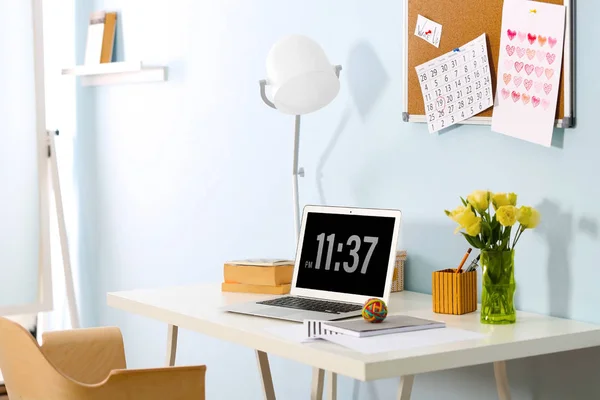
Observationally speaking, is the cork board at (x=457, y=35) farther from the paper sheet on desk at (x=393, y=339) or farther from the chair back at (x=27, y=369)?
the chair back at (x=27, y=369)

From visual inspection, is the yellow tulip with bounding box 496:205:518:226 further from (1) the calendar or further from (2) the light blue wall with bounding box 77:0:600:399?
(1) the calendar

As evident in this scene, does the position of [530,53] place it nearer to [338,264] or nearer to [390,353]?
[338,264]

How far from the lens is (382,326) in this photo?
183 centimetres

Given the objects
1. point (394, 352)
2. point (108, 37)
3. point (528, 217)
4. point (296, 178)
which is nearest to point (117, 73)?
point (108, 37)

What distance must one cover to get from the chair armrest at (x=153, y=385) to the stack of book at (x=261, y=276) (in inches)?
17.0

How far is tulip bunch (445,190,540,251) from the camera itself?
1.94 meters

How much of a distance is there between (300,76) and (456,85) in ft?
1.36

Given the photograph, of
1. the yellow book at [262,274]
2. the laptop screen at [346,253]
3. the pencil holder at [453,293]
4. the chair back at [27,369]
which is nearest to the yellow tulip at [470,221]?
the pencil holder at [453,293]

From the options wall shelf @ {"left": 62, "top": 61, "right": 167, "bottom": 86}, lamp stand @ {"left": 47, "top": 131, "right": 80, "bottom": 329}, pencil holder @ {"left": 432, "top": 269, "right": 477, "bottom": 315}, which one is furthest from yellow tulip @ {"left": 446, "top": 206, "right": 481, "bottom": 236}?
lamp stand @ {"left": 47, "top": 131, "right": 80, "bottom": 329}

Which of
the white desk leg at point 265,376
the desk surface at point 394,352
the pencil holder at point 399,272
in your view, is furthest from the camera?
the white desk leg at point 265,376

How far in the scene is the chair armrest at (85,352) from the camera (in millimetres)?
2412

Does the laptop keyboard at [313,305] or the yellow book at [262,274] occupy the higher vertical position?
the yellow book at [262,274]

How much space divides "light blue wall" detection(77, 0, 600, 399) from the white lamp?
148mm

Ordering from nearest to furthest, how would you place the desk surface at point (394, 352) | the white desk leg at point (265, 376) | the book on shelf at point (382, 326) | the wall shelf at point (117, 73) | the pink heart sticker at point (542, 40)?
the desk surface at point (394, 352)
the book on shelf at point (382, 326)
the pink heart sticker at point (542, 40)
the white desk leg at point (265, 376)
the wall shelf at point (117, 73)
